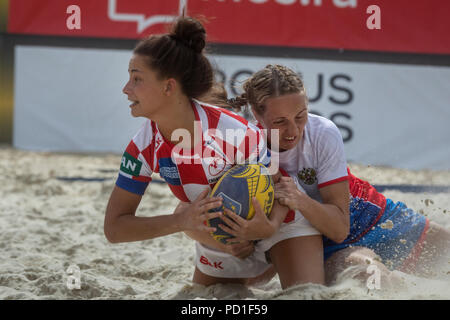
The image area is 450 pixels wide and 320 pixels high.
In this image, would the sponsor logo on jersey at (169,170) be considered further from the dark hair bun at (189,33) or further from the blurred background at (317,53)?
the blurred background at (317,53)

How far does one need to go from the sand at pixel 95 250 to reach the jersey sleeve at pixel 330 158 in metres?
0.41

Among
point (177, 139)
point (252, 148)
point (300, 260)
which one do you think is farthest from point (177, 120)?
point (300, 260)

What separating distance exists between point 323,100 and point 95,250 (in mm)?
3815

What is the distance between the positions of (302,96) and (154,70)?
65 centimetres

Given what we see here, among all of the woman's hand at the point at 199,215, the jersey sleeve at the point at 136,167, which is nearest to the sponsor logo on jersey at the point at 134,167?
the jersey sleeve at the point at 136,167

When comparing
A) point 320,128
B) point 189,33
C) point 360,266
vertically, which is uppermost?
point 189,33

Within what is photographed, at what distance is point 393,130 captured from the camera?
20.9 ft

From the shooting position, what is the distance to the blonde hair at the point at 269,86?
7.73 feet

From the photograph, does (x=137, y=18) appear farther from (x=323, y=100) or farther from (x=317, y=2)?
(x=323, y=100)

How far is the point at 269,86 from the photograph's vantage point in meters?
2.38

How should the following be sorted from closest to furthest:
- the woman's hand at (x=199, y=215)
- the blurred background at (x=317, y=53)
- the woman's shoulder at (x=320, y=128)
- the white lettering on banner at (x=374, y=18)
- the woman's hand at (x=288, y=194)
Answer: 1. the woman's hand at (x=199, y=215)
2. the woman's hand at (x=288, y=194)
3. the woman's shoulder at (x=320, y=128)
4. the white lettering on banner at (x=374, y=18)
5. the blurred background at (x=317, y=53)

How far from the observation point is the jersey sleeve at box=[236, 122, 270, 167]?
7.39 feet
